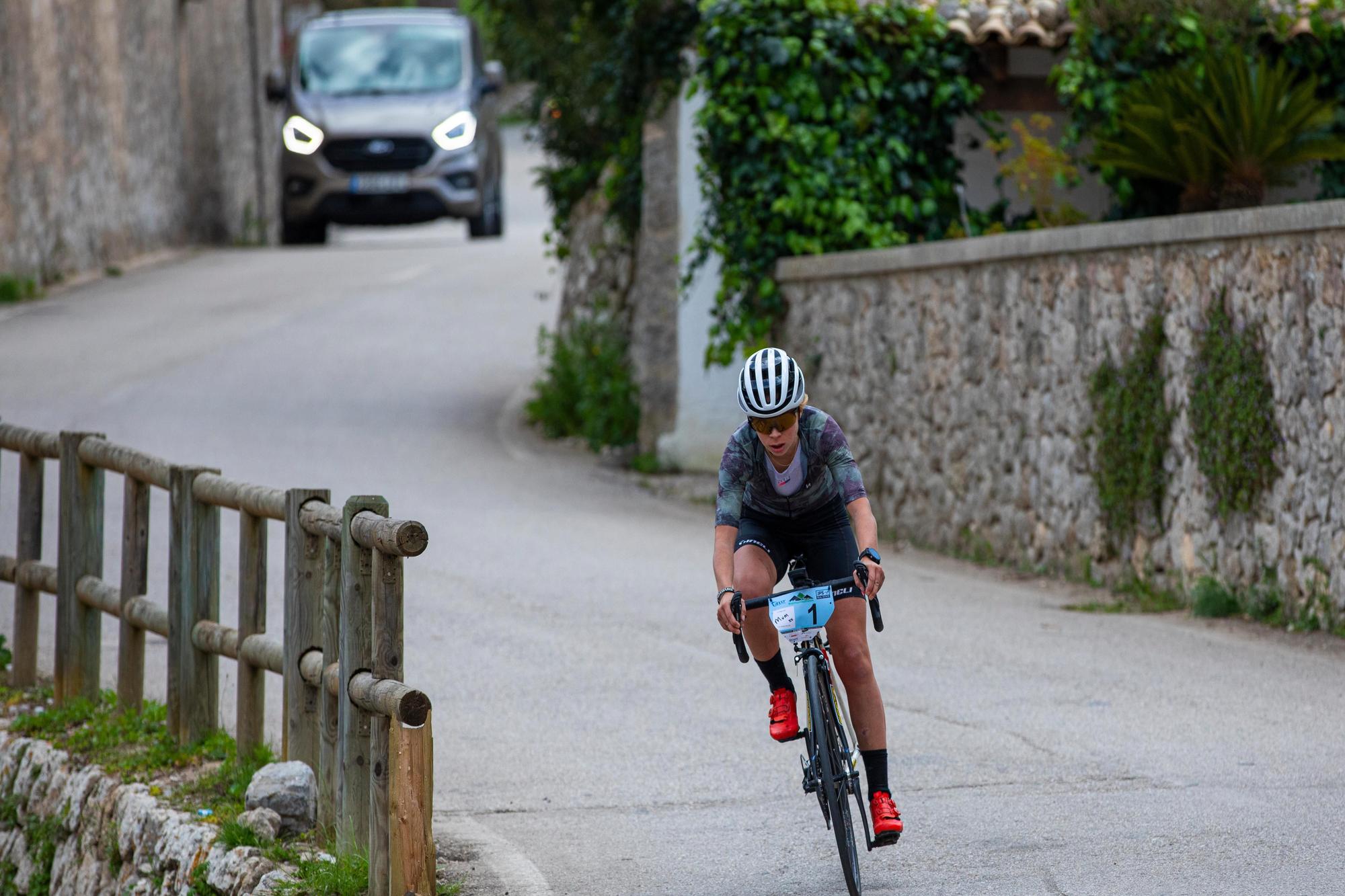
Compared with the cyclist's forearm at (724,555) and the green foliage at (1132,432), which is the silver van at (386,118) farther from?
the cyclist's forearm at (724,555)

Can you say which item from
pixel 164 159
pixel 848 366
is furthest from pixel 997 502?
pixel 164 159

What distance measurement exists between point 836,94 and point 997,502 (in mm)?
3965

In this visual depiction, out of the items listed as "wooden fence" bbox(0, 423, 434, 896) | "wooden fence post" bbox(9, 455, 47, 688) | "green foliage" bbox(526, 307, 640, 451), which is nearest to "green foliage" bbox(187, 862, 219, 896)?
"wooden fence" bbox(0, 423, 434, 896)

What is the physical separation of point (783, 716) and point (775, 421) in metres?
1.01

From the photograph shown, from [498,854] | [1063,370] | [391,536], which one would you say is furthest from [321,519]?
[1063,370]

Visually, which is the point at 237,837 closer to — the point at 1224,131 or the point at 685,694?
the point at 685,694

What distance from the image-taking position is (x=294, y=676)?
19.2 feet

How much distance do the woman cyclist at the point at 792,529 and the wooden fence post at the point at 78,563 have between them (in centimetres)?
339

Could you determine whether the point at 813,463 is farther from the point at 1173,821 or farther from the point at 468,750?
the point at 468,750

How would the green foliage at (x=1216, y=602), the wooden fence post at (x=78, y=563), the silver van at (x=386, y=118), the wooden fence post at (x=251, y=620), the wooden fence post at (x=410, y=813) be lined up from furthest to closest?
1. the silver van at (x=386, y=118)
2. the green foliage at (x=1216, y=602)
3. the wooden fence post at (x=78, y=563)
4. the wooden fence post at (x=251, y=620)
5. the wooden fence post at (x=410, y=813)

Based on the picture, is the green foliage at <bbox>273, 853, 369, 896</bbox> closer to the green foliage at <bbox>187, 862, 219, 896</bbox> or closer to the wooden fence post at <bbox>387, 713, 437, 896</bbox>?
the wooden fence post at <bbox>387, 713, 437, 896</bbox>

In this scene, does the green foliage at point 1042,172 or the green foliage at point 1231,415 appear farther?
the green foliage at point 1042,172

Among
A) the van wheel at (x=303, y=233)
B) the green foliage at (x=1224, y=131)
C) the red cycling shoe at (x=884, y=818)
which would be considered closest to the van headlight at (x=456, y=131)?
the van wheel at (x=303, y=233)

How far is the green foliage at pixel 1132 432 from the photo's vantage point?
33.9 feet
